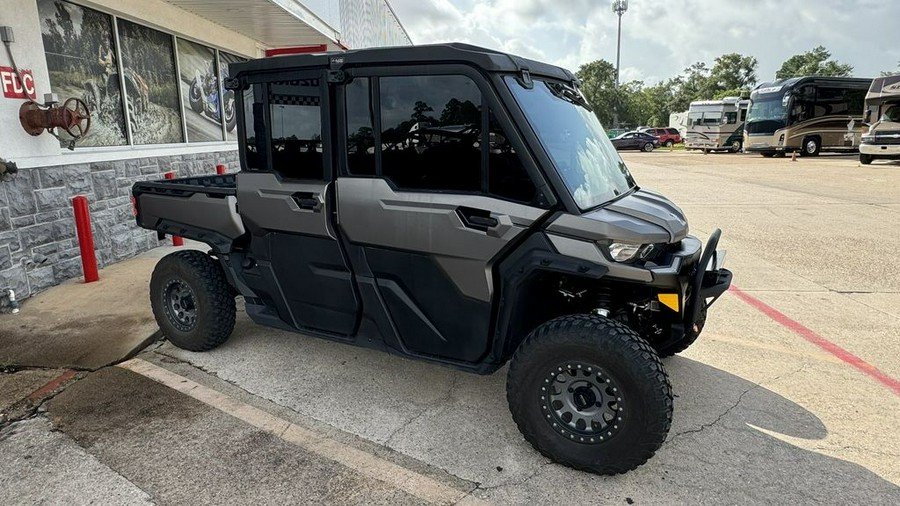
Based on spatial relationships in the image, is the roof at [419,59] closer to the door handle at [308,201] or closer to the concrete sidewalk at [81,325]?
the door handle at [308,201]

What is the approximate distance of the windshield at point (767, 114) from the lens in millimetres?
→ 26641

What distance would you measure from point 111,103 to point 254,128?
490 cm

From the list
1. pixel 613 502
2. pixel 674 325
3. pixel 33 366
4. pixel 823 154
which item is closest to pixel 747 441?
pixel 674 325

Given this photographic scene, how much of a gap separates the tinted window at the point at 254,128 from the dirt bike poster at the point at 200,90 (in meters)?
6.25

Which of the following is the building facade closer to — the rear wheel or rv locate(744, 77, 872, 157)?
rv locate(744, 77, 872, 157)

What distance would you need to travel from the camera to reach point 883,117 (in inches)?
824

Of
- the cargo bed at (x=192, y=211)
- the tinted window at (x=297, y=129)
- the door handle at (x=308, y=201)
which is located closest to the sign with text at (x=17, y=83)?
the cargo bed at (x=192, y=211)

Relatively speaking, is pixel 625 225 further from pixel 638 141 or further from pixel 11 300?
pixel 638 141

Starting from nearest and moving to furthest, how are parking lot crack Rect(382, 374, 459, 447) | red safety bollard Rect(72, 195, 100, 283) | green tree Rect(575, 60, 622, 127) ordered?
parking lot crack Rect(382, 374, 459, 447)
red safety bollard Rect(72, 195, 100, 283)
green tree Rect(575, 60, 622, 127)

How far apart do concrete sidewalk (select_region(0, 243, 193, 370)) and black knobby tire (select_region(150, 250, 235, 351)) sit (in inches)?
14.4

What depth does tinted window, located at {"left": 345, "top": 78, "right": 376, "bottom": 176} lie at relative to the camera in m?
3.27

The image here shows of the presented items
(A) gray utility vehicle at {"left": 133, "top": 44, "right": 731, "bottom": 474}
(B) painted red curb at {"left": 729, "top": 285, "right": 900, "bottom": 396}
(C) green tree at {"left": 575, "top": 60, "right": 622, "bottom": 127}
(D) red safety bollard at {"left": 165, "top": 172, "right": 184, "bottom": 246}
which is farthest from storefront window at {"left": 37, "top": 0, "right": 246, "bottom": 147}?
(C) green tree at {"left": 575, "top": 60, "right": 622, "bottom": 127}

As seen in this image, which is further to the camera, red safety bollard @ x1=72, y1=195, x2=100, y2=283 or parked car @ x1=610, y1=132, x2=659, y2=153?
parked car @ x1=610, y1=132, x2=659, y2=153

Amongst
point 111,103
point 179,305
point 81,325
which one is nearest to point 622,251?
point 179,305
